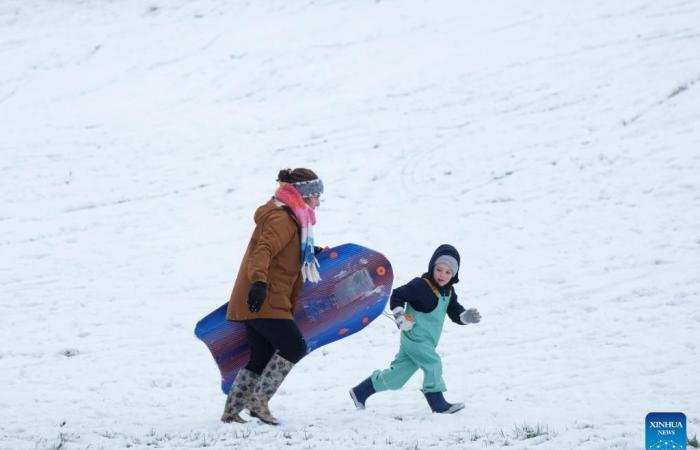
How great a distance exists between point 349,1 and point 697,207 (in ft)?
48.3

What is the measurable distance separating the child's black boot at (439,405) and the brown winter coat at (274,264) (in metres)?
1.44

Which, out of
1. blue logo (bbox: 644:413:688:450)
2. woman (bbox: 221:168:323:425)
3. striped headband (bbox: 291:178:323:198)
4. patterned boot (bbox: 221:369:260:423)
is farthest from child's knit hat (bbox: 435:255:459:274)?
blue logo (bbox: 644:413:688:450)

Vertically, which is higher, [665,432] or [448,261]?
[448,261]

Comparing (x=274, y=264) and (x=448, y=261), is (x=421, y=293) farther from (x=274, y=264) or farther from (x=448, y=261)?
(x=274, y=264)

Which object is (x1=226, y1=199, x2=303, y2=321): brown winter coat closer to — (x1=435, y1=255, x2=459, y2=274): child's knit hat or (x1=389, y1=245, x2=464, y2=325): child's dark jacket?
(x1=389, y1=245, x2=464, y2=325): child's dark jacket

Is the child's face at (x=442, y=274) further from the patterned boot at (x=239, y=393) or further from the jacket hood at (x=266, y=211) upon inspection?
the patterned boot at (x=239, y=393)

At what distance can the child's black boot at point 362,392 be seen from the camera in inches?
271

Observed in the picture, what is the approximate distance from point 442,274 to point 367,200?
7.18 m

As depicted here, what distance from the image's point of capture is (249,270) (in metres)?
5.75

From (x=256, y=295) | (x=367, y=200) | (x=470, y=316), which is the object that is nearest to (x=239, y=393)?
(x=256, y=295)

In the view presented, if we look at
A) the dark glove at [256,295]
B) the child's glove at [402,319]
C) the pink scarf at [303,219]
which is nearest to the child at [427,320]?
the child's glove at [402,319]

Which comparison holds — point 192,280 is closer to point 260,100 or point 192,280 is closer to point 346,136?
point 346,136

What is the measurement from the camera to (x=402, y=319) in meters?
6.40

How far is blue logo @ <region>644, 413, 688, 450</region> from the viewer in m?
5.13
